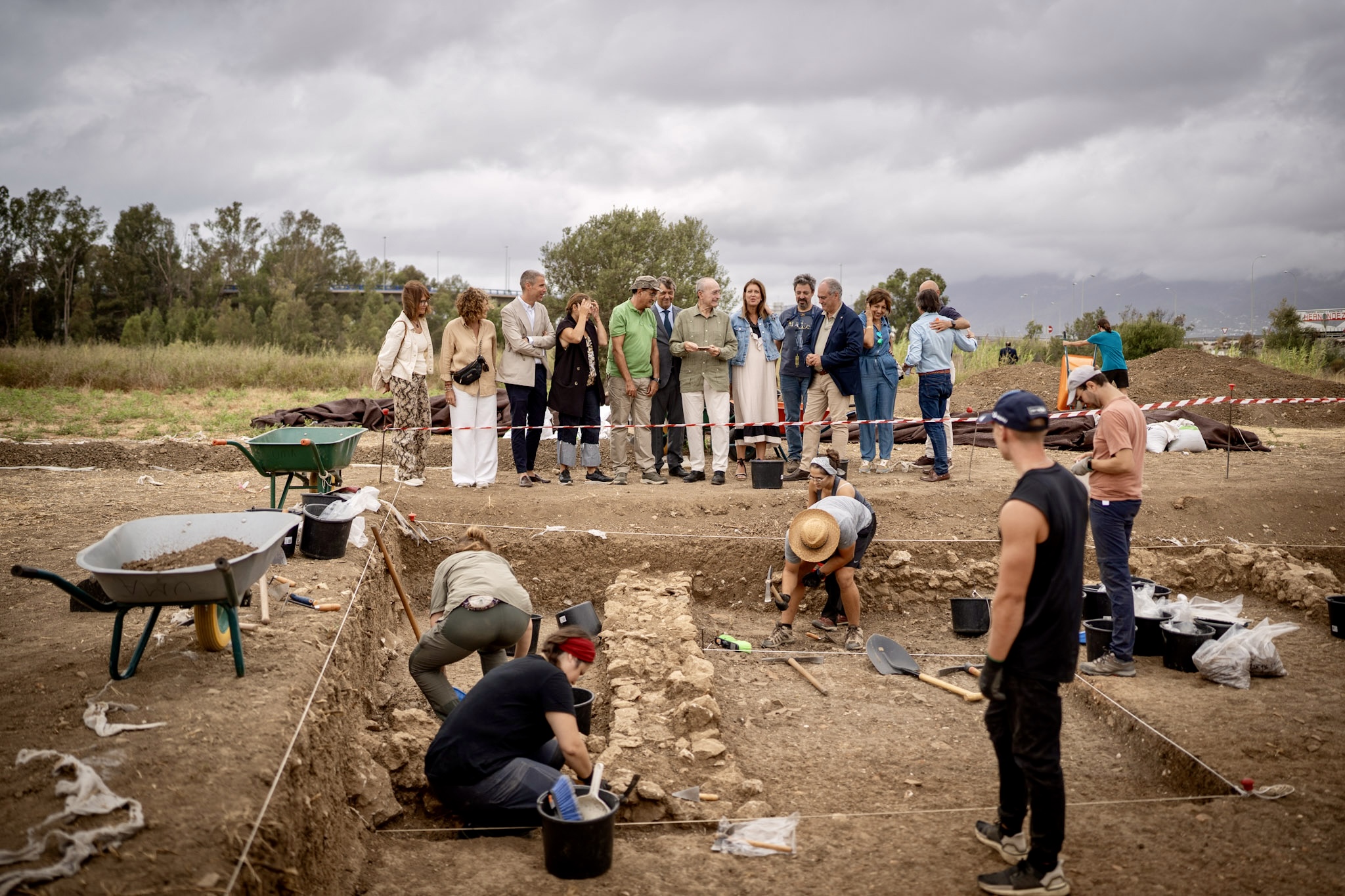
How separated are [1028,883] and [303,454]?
5.88 m

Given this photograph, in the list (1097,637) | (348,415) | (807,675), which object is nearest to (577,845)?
(807,675)

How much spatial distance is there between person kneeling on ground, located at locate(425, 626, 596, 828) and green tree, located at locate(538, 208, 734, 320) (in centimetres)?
2708

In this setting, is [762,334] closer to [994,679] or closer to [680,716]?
[680,716]

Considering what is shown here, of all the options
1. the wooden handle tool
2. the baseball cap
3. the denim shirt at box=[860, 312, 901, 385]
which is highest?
the denim shirt at box=[860, 312, 901, 385]

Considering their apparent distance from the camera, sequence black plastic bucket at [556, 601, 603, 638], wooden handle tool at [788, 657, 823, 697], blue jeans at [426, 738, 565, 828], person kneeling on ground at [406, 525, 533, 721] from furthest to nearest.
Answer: black plastic bucket at [556, 601, 603, 638] < wooden handle tool at [788, 657, 823, 697] < person kneeling on ground at [406, 525, 533, 721] < blue jeans at [426, 738, 565, 828]

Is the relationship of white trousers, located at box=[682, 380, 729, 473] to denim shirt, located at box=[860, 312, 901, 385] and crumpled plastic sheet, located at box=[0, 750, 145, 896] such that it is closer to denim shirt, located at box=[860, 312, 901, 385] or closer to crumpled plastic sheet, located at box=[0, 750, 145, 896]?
denim shirt, located at box=[860, 312, 901, 385]

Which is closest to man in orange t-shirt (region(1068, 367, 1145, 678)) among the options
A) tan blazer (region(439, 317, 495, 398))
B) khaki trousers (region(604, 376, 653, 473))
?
khaki trousers (region(604, 376, 653, 473))

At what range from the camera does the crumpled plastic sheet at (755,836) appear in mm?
4418

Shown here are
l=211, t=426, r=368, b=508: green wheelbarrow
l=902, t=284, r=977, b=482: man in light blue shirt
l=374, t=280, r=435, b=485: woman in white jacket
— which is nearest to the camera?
l=211, t=426, r=368, b=508: green wheelbarrow

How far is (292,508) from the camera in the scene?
8070mm

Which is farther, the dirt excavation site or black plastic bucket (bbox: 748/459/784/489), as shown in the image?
black plastic bucket (bbox: 748/459/784/489)

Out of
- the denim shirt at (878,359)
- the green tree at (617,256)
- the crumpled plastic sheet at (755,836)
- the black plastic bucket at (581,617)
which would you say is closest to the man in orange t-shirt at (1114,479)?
the crumpled plastic sheet at (755,836)

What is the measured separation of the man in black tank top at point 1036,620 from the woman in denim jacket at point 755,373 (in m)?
6.94

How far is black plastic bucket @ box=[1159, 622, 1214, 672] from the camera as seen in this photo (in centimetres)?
633
